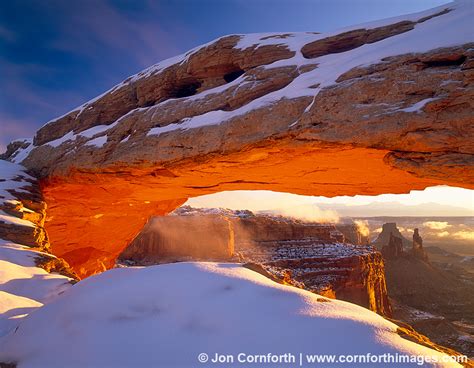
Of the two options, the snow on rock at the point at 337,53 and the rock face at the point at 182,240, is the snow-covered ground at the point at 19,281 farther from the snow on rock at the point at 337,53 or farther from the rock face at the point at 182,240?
the rock face at the point at 182,240

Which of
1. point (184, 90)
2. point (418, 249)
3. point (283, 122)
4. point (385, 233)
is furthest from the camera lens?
point (385, 233)

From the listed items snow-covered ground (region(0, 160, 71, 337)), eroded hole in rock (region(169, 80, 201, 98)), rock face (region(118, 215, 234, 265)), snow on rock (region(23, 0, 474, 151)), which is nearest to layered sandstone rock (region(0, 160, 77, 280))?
snow-covered ground (region(0, 160, 71, 337))

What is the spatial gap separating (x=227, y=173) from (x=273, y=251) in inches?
1622

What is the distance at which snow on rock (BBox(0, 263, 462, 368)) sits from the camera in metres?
2.80

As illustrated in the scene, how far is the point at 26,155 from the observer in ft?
51.6

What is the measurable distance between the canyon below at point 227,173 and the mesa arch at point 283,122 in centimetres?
5

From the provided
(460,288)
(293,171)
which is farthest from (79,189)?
(460,288)

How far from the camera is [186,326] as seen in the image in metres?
3.16

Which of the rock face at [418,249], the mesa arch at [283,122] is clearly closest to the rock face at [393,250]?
the rock face at [418,249]

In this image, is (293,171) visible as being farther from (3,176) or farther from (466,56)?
(3,176)

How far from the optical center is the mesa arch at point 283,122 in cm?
639

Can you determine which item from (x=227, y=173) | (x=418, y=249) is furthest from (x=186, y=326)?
(x=418, y=249)

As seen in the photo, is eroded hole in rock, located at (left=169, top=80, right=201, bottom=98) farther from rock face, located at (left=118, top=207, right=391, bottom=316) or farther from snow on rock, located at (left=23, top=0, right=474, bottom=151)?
rock face, located at (left=118, top=207, right=391, bottom=316)

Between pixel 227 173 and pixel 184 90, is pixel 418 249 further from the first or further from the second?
pixel 184 90
